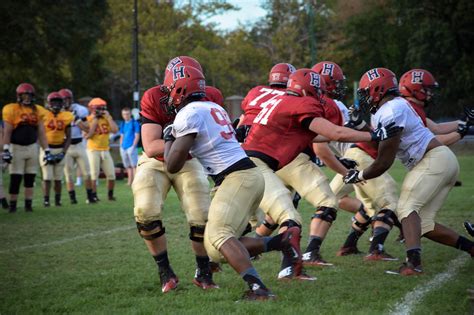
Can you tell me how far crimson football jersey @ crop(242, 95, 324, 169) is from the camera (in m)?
6.55

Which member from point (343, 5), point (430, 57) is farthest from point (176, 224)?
point (343, 5)

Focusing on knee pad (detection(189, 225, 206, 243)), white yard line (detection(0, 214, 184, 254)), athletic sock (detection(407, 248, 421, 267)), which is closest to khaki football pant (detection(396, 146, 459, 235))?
athletic sock (detection(407, 248, 421, 267))

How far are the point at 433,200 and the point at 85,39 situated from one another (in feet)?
95.5

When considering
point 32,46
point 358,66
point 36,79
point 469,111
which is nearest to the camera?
point 469,111

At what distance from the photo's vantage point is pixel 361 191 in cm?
851

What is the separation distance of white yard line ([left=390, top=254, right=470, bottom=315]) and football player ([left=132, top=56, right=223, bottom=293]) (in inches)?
63.3

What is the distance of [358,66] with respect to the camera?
46.9 meters

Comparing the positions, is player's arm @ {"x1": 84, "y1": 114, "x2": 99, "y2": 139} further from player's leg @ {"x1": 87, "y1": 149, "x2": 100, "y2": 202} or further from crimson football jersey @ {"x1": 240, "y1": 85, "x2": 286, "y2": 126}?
Answer: crimson football jersey @ {"x1": 240, "y1": 85, "x2": 286, "y2": 126}

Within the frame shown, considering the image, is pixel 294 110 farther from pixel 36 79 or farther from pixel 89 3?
pixel 36 79

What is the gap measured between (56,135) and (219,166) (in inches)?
359

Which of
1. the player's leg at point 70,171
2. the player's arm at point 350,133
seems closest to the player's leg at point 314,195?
the player's arm at point 350,133

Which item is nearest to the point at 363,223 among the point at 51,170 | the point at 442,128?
the point at 442,128

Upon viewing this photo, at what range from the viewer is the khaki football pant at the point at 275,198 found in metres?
6.96

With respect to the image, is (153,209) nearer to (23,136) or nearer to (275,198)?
(275,198)
